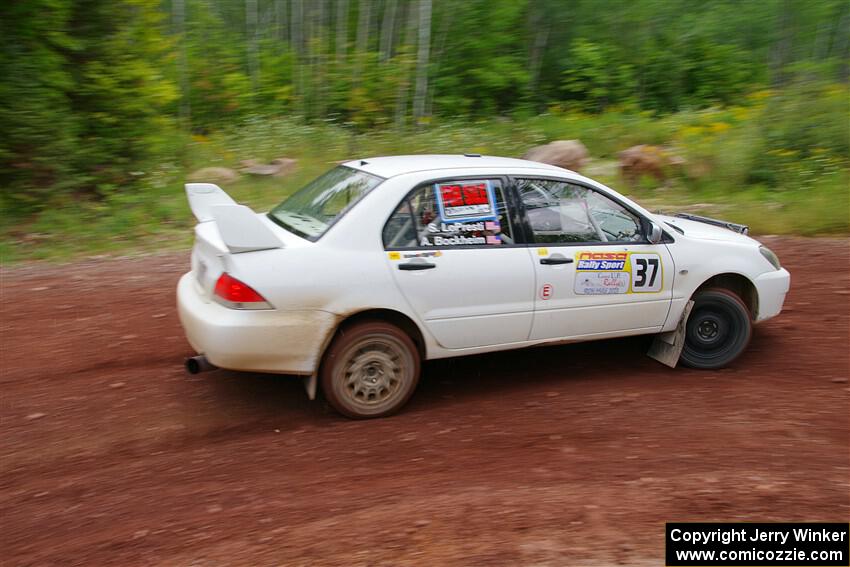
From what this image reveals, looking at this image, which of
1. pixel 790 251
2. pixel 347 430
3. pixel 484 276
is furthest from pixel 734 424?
pixel 790 251

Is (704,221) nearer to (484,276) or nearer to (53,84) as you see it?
(484,276)

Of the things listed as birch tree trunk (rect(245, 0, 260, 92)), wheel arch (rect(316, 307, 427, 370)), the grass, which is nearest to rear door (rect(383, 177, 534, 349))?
wheel arch (rect(316, 307, 427, 370))

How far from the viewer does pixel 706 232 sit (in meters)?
5.95

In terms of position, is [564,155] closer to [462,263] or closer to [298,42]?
[298,42]

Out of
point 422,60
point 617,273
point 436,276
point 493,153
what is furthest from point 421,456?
point 422,60

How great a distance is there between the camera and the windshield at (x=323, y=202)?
197 inches

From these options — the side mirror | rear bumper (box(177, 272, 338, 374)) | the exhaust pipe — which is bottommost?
the exhaust pipe

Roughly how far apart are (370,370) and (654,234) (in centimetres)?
232

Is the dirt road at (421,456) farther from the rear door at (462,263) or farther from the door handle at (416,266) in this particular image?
the door handle at (416,266)

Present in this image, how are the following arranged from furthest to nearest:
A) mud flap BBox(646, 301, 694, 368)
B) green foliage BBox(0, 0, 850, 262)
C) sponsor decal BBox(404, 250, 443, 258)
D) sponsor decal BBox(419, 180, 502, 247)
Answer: green foliage BBox(0, 0, 850, 262) < mud flap BBox(646, 301, 694, 368) < sponsor decal BBox(419, 180, 502, 247) < sponsor decal BBox(404, 250, 443, 258)

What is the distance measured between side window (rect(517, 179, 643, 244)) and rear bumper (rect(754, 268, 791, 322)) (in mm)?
1160

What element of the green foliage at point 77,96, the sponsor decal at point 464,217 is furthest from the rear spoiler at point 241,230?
the green foliage at point 77,96

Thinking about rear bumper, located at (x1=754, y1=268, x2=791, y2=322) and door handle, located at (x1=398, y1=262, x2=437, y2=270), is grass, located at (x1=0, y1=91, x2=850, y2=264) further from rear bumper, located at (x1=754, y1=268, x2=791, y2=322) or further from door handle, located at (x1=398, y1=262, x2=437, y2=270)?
door handle, located at (x1=398, y1=262, x2=437, y2=270)

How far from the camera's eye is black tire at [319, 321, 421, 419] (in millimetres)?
4836
